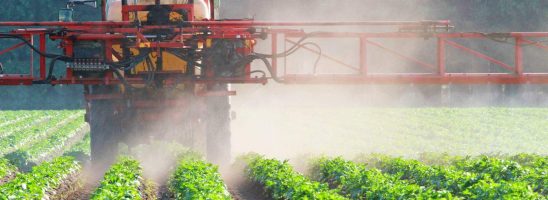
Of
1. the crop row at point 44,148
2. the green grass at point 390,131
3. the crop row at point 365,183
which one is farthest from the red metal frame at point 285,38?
the crop row at point 44,148

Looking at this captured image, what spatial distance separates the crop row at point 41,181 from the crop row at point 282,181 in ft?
10.2

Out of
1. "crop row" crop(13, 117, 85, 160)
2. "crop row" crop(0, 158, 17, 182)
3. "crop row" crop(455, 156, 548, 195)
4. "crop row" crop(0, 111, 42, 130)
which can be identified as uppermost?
"crop row" crop(455, 156, 548, 195)

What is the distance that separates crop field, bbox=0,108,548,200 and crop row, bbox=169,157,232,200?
0.02 meters

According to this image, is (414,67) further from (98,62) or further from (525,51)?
(98,62)

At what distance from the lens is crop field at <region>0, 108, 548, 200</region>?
583 inches

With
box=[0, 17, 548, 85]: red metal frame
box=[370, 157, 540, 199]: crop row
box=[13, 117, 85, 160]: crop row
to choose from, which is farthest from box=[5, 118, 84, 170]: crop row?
box=[370, 157, 540, 199]: crop row

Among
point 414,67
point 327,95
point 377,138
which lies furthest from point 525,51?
point 377,138

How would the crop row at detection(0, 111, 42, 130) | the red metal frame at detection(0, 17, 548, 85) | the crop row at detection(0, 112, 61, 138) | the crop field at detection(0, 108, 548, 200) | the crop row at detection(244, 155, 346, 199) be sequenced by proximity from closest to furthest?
1. the crop row at detection(244, 155, 346, 199)
2. the crop field at detection(0, 108, 548, 200)
3. the red metal frame at detection(0, 17, 548, 85)
4. the crop row at detection(0, 112, 61, 138)
5. the crop row at detection(0, 111, 42, 130)

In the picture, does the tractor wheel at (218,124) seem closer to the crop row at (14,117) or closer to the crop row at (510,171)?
the crop row at (510,171)

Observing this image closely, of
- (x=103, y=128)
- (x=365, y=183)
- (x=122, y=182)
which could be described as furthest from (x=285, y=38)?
(x=103, y=128)

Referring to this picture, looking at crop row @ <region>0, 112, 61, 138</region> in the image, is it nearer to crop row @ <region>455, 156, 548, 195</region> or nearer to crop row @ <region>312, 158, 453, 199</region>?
crop row @ <region>312, 158, 453, 199</region>

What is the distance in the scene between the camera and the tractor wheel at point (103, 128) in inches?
796

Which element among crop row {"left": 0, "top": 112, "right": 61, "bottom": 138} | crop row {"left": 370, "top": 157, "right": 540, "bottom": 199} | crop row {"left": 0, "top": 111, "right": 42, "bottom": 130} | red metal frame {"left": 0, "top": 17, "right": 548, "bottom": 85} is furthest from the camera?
crop row {"left": 0, "top": 111, "right": 42, "bottom": 130}

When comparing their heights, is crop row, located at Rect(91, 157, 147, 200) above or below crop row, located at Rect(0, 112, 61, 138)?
above
